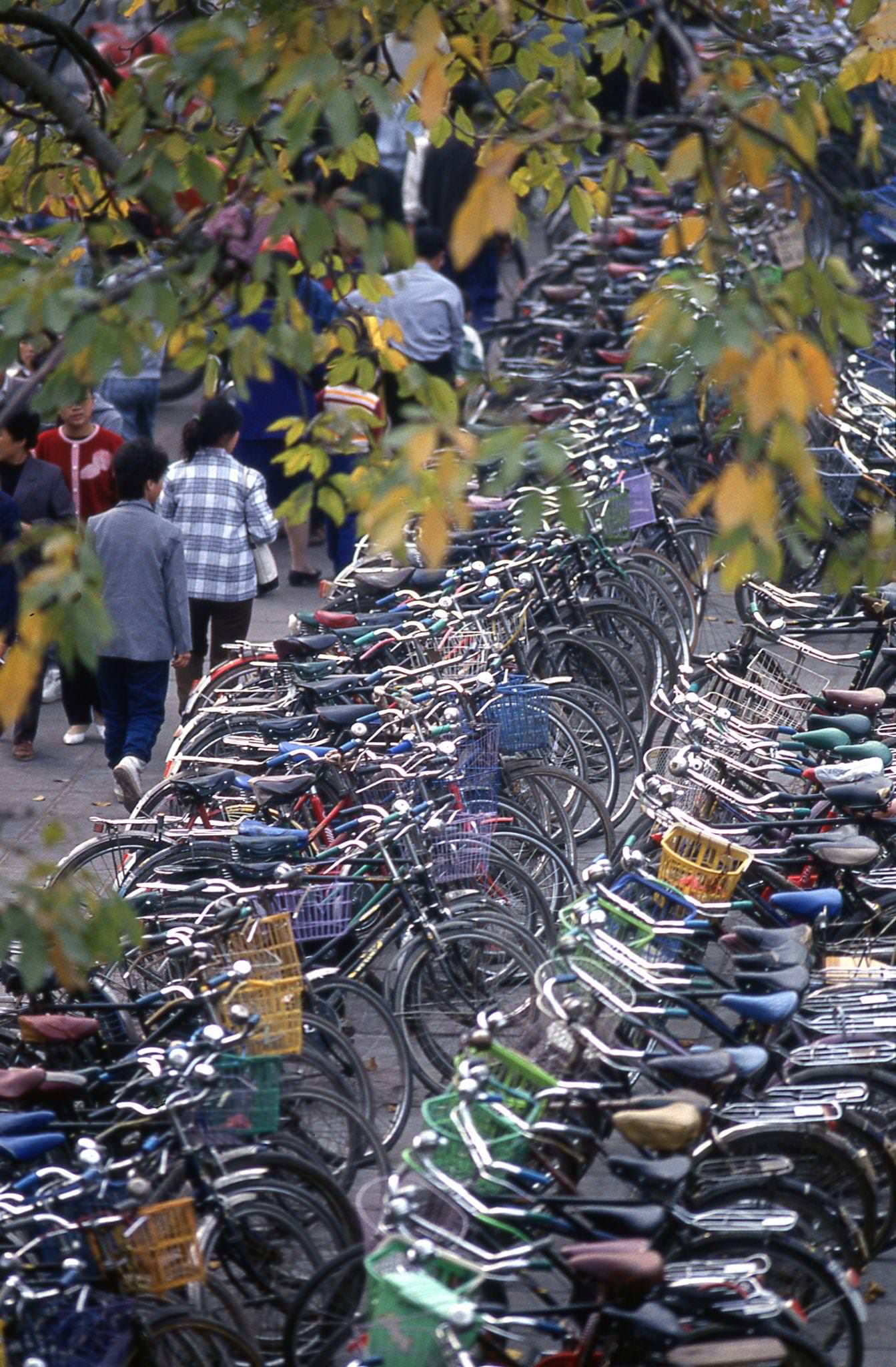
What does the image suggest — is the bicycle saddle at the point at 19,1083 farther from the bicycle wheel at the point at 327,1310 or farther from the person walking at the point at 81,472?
the person walking at the point at 81,472

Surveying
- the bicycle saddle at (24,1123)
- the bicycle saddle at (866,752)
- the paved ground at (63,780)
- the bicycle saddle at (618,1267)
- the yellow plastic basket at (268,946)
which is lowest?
the paved ground at (63,780)

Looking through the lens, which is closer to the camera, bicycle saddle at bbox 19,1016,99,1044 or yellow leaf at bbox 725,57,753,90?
yellow leaf at bbox 725,57,753,90

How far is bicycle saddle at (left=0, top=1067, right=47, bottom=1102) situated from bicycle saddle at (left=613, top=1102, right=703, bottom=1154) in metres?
1.51

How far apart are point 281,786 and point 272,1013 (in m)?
1.35

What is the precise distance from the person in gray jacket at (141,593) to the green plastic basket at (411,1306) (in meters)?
3.85

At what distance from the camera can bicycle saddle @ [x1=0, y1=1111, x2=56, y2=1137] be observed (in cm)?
439

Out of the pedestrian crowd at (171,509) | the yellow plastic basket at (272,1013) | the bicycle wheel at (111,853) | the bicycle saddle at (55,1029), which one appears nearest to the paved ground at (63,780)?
the pedestrian crowd at (171,509)

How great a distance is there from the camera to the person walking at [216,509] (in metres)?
8.10

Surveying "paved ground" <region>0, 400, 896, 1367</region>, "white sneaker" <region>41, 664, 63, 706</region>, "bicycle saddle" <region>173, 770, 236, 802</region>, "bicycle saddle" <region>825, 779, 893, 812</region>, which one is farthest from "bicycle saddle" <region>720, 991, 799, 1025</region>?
"white sneaker" <region>41, 664, 63, 706</region>

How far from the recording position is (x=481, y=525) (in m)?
8.44

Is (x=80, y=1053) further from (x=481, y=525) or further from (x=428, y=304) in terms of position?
(x=428, y=304)

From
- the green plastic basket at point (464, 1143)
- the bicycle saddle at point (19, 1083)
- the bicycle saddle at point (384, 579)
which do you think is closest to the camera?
the green plastic basket at point (464, 1143)

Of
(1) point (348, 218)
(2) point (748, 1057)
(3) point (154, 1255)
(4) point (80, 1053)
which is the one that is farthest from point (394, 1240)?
(1) point (348, 218)

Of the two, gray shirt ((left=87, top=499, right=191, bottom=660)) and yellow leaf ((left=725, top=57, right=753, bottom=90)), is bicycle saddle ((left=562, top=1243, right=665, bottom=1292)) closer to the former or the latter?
yellow leaf ((left=725, top=57, right=753, bottom=90))
